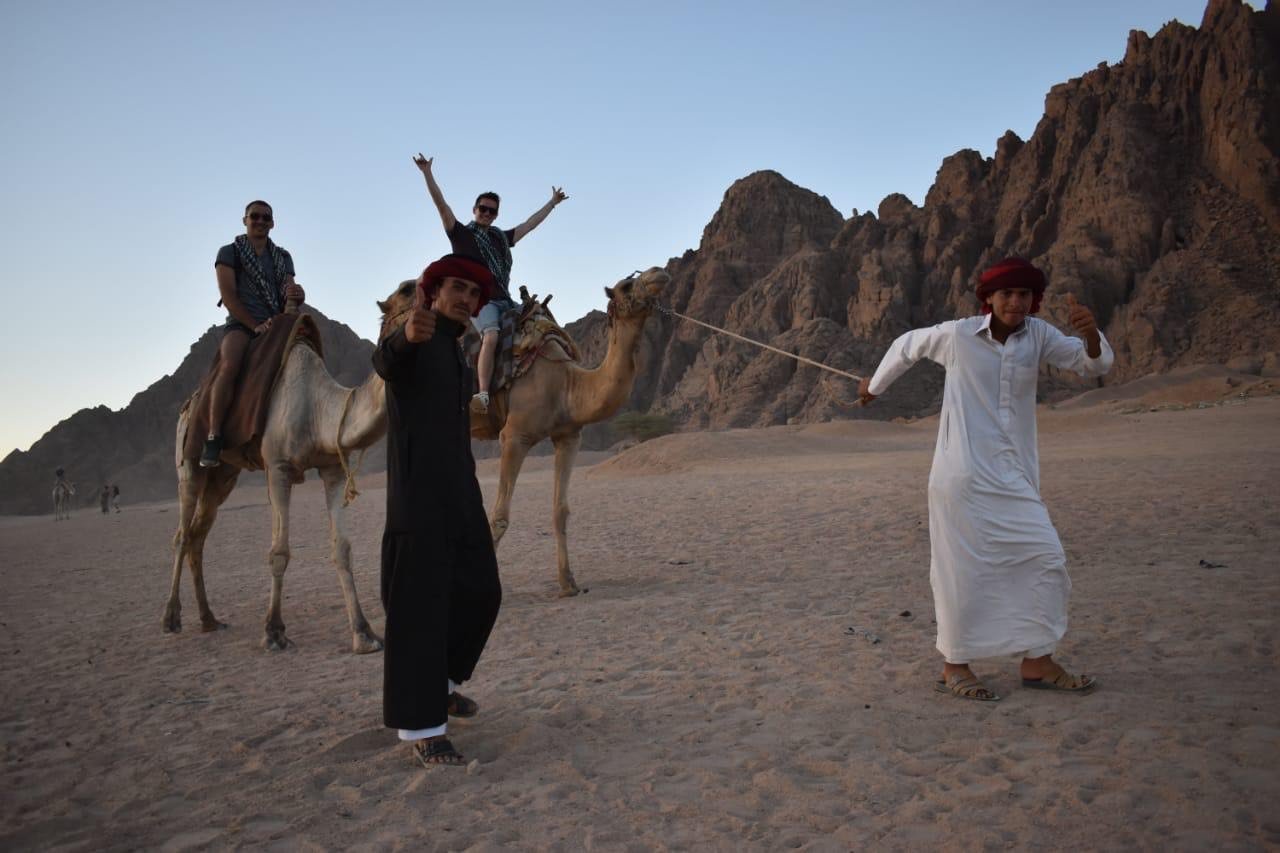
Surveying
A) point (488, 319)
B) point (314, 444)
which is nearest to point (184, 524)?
point (314, 444)

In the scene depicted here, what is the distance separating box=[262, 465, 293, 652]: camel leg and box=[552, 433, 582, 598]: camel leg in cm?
232

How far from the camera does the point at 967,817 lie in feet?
9.67

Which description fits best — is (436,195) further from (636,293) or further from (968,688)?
(968,688)

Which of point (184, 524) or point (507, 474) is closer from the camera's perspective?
point (184, 524)

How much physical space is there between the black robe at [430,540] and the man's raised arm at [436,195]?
3432mm

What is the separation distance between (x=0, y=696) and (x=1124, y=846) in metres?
6.11

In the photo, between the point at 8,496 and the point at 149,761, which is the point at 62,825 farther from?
the point at 8,496

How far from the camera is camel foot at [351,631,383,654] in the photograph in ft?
19.3

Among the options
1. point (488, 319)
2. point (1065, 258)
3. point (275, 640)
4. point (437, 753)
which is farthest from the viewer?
point (1065, 258)

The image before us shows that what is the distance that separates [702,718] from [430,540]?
1.57 m

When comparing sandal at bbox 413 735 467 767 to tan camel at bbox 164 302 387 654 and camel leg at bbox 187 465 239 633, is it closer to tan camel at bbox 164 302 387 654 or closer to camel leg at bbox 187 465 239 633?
tan camel at bbox 164 302 387 654

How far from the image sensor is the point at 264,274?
6938 mm

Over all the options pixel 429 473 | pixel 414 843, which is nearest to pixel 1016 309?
pixel 429 473

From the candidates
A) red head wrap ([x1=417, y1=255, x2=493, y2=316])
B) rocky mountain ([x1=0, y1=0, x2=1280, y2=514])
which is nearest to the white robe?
red head wrap ([x1=417, y1=255, x2=493, y2=316])
